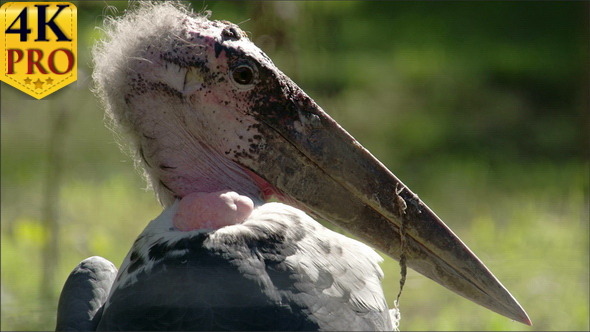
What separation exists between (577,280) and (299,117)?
5.84ft

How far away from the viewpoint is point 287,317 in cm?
177

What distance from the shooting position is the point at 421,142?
4984mm

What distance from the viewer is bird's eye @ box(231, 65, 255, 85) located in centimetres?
204

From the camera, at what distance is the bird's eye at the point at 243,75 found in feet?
6.69

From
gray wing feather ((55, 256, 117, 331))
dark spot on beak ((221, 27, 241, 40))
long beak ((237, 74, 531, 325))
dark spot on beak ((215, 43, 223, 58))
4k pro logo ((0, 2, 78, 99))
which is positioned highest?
4k pro logo ((0, 2, 78, 99))

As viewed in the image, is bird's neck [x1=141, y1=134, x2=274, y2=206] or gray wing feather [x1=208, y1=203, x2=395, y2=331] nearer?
gray wing feather [x1=208, y1=203, x2=395, y2=331]

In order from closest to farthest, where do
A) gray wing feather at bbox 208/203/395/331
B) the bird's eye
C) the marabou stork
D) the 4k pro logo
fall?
gray wing feather at bbox 208/203/395/331 → the marabou stork → the bird's eye → the 4k pro logo

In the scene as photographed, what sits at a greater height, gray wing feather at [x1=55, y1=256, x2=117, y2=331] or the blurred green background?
the blurred green background

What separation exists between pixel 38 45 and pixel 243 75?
595 mm

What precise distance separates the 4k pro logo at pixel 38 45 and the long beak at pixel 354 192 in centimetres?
60

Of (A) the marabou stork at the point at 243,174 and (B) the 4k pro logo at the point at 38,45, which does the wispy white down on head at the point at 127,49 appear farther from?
(B) the 4k pro logo at the point at 38,45

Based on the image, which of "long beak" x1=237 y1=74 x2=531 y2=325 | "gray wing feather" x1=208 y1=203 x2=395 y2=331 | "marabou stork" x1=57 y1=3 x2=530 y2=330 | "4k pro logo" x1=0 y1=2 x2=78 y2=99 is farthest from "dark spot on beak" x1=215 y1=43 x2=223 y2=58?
"4k pro logo" x1=0 y1=2 x2=78 y2=99

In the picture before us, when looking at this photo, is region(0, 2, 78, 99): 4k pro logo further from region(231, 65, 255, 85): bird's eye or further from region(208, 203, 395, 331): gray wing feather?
region(208, 203, 395, 331): gray wing feather

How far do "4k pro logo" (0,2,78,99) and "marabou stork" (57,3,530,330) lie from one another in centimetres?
24
